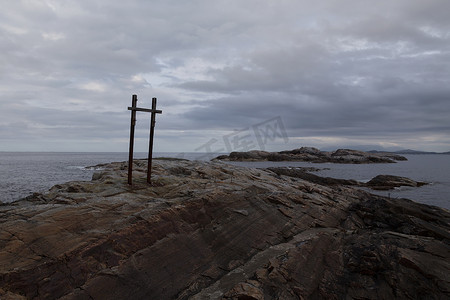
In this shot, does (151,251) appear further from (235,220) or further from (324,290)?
(324,290)

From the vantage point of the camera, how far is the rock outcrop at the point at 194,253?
7.12 meters

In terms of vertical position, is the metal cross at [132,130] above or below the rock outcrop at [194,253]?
above

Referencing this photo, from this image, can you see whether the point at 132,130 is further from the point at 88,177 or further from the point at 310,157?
the point at 310,157

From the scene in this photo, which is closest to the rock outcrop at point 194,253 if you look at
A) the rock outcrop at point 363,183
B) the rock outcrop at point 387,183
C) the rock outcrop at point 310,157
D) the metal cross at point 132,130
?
the metal cross at point 132,130

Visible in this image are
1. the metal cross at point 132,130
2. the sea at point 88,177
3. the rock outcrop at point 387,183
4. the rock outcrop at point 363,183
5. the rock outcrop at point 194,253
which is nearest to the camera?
the rock outcrop at point 194,253

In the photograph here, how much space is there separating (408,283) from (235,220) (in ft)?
18.6

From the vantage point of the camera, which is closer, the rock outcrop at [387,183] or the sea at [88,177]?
the sea at [88,177]

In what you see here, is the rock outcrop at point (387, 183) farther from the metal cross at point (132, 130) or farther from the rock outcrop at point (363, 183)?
the metal cross at point (132, 130)

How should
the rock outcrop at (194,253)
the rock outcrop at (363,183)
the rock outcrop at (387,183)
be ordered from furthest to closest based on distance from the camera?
the rock outcrop at (387,183) < the rock outcrop at (363,183) < the rock outcrop at (194,253)

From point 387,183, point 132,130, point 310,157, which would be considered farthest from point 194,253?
→ point 310,157

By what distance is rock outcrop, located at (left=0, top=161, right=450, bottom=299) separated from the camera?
23.4 ft

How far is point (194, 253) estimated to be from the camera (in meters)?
8.85

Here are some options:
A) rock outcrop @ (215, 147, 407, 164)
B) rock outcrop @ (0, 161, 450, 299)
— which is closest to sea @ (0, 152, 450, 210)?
rock outcrop @ (0, 161, 450, 299)

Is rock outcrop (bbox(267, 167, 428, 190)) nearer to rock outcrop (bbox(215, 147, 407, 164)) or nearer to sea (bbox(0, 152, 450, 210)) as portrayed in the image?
sea (bbox(0, 152, 450, 210))
